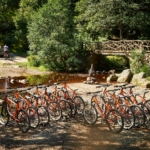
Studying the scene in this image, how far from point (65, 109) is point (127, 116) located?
8.18ft

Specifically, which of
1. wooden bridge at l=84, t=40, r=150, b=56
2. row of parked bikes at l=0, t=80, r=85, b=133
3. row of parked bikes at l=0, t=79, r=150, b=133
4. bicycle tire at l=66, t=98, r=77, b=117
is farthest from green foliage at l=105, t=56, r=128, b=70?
bicycle tire at l=66, t=98, r=77, b=117

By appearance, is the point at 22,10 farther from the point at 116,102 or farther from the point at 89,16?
the point at 116,102

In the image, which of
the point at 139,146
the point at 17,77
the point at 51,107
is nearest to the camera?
the point at 139,146

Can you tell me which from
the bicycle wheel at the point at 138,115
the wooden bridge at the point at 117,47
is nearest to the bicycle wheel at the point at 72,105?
the bicycle wheel at the point at 138,115

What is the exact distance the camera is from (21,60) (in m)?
29.9

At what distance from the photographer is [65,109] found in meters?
9.26

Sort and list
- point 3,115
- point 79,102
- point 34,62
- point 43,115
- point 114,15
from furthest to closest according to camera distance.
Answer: point 34,62
point 114,15
point 79,102
point 3,115
point 43,115

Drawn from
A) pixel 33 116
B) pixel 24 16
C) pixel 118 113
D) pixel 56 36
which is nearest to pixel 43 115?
pixel 33 116

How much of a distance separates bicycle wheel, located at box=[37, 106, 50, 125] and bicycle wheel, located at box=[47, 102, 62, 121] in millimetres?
434

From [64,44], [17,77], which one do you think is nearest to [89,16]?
[64,44]

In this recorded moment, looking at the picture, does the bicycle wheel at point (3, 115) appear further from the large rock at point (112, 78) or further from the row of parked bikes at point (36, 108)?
the large rock at point (112, 78)

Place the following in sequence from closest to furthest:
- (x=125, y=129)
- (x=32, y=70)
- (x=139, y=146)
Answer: (x=139, y=146), (x=125, y=129), (x=32, y=70)

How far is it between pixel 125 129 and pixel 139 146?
1.19 metres

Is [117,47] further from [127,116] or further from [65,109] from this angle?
[127,116]
